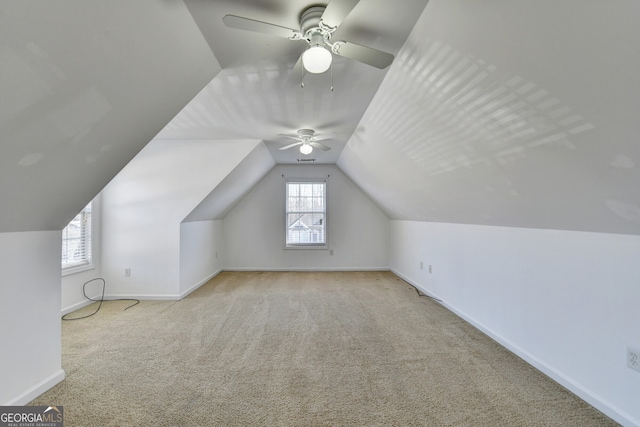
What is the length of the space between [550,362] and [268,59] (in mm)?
3083

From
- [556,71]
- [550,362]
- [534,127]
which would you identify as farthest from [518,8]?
[550,362]

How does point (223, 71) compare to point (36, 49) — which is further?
point (223, 71)

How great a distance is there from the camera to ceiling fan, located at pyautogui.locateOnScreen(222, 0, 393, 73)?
1.33 meters

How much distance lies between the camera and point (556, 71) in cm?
116

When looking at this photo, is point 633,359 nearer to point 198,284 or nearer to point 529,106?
point 529,106

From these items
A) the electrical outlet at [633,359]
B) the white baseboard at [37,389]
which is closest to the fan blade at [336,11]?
the electrical outlet at [633,359]

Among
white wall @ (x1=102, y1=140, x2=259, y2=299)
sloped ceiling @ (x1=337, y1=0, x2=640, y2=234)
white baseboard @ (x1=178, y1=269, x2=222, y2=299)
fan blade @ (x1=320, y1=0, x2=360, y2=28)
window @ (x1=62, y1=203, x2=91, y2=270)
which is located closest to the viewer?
sloped ceiling @ (x1=337, y1=0, x2=640, y2=234)

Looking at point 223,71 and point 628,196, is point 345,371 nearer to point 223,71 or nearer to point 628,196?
point 628,196

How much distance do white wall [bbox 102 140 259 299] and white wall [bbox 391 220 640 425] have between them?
131 inches

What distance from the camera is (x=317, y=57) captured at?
1.47 meters

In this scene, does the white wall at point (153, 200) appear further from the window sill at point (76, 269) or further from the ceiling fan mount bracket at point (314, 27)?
the ceiling fan mount bracket at point (314, 27)

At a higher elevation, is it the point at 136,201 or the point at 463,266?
the point at 136,201

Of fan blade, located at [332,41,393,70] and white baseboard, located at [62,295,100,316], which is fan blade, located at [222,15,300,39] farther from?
white baseboard, located at [62,295,100,316]

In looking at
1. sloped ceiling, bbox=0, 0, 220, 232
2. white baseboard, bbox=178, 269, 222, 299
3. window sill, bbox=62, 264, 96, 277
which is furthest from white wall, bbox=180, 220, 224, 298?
sloped ceiling, bbox=0, 0, 220, 232
